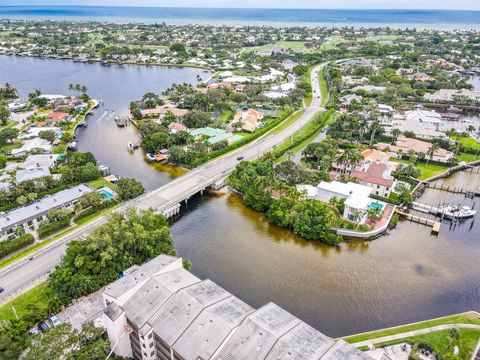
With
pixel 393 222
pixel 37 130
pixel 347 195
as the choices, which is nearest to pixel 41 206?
pixel 37 130

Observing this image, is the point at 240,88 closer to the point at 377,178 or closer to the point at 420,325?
the point at 377,178

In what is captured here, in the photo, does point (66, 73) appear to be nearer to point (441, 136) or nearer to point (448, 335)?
point (441, 136)

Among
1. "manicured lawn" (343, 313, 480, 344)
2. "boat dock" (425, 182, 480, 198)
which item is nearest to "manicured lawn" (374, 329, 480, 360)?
"manicured lawn" (343, 313, 480, 344)

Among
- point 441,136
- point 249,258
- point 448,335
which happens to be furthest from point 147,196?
point 441,136

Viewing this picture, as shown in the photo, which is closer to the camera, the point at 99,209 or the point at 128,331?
the point at 128,331

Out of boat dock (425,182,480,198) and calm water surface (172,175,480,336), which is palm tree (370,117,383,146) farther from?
calm water surface (172,175,480,336)

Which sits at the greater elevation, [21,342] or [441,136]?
[441,136]

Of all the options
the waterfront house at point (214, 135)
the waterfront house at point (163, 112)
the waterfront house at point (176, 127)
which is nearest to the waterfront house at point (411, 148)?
the waterfront house at point (214, 135)
